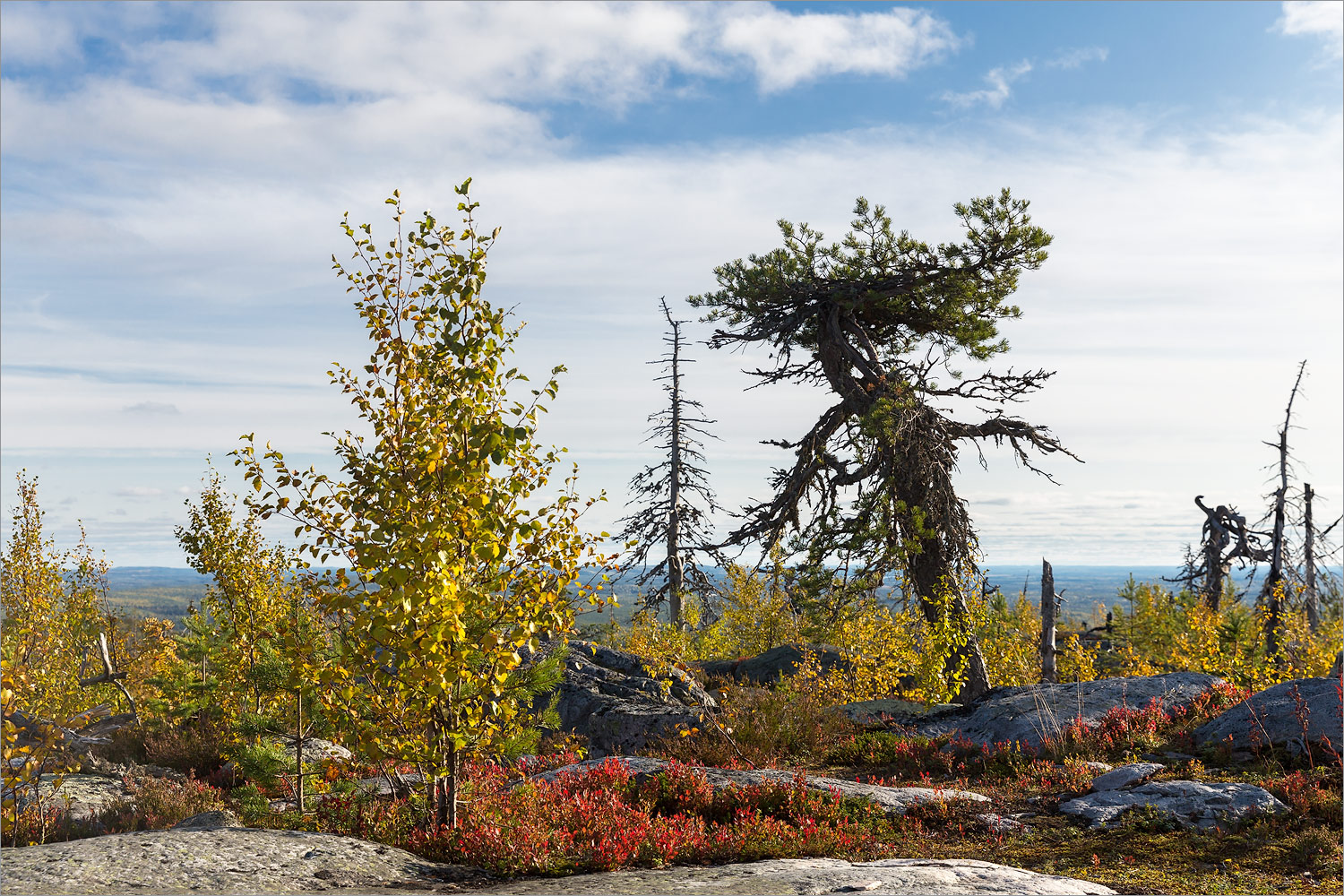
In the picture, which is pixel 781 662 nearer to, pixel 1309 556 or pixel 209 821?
pixel 209 821

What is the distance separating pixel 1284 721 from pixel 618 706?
9.10m

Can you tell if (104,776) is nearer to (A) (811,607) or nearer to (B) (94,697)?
(B) (94,697)

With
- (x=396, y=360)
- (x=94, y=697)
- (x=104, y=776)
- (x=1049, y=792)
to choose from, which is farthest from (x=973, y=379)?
(x=94, y=697)

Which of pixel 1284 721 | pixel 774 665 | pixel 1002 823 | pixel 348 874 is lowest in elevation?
pixel 774 665

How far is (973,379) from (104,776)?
52.9ft

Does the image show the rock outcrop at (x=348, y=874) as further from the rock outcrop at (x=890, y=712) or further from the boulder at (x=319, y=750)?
the rock outcrop at (x=890, y=712)

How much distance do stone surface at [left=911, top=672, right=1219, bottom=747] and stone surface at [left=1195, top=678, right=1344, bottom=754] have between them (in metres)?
1.31

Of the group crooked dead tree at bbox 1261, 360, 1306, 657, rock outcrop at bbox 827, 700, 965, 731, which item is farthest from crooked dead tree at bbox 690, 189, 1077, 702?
crooked dead tree at bbox 1261, 360, 1306, 657

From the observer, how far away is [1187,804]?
8219 millimetres

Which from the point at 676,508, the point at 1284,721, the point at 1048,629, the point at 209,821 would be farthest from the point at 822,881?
the point at 676,508

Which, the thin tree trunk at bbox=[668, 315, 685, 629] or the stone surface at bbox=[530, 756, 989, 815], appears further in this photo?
the thin tree trunk at bbox=[668, 315, 685, 629]

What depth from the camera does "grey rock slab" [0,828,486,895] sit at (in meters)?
5.11

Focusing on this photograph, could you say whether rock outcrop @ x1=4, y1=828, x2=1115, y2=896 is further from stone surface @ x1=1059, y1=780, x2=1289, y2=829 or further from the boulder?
the boulder

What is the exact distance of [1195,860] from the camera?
23.8 feet
